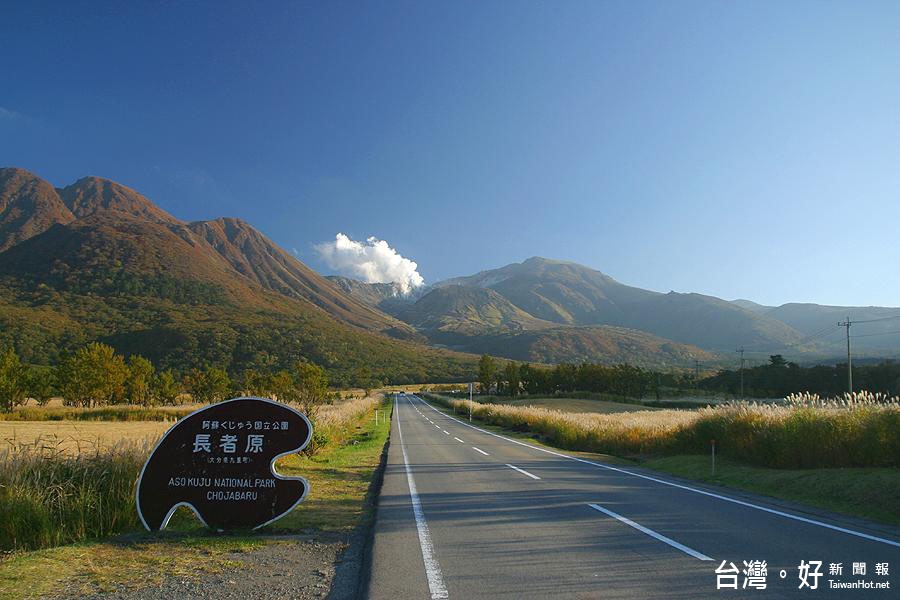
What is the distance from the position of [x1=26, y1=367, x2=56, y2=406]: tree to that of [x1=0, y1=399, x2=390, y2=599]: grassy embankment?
63437mm

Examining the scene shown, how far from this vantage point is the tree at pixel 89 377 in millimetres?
57281

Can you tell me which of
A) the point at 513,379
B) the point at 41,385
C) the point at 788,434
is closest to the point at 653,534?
the point at 788,434

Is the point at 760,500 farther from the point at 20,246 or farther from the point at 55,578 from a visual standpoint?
the point at 20,246

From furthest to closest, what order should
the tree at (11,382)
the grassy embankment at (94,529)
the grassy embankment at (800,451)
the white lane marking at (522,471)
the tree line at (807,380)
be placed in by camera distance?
the tree line at (807,380) → the tree at (11,382) → the white lane marking at (522,471) → the grassy embankment at (800,451) → the grassy embankment at (94,529)

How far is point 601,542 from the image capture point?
647 cm

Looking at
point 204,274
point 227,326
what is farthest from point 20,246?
point 227,326

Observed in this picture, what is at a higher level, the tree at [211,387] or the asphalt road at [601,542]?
the asphalt road at [601,542]

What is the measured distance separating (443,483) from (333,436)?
38.5 feet

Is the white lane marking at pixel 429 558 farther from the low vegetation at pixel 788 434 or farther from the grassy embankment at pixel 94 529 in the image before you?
the low vegetation at pixel 788 434

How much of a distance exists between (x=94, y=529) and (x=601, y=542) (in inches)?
263

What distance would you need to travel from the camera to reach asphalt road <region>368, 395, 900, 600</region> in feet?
16.0

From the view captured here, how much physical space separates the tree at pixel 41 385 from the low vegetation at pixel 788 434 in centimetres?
6351

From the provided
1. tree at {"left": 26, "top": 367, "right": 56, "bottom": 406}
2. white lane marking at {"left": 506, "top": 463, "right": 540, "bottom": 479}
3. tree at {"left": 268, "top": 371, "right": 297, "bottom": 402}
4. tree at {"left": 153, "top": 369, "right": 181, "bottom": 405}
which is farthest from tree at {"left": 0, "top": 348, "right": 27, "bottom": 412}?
white lane marking at {"left": 506, "top": 463, "right": 540, "bottom": 479}

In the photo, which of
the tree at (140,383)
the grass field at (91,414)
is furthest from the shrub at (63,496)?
the tree at (140,383)
